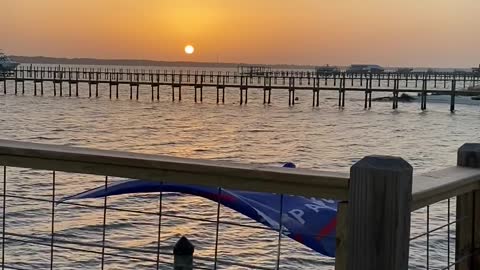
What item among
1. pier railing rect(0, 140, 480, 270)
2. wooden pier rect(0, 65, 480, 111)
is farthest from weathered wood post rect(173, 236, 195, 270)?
wooden pier rect(0, 65, 480, 111)

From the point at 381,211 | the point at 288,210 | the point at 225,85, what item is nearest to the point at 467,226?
the point at 381,211

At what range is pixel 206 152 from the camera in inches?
1125

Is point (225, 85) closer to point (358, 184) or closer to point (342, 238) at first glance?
point (342, 238)

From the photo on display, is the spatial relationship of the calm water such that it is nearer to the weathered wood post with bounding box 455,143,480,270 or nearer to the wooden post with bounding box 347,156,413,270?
the wooden post with bounding box 347,156,413,270

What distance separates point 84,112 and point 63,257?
4495 cm

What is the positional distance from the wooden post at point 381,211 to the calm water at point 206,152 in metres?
0.68

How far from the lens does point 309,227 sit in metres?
3.76

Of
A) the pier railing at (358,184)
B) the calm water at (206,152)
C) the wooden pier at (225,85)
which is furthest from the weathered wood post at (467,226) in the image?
the wooden pier at (225,85)

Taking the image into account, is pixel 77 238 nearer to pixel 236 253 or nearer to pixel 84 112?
pixel 236 253

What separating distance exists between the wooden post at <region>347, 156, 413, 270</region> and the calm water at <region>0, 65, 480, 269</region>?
0.68 metres

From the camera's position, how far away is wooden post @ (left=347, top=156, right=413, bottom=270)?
6.73 ft

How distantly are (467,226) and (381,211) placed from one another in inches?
35.8

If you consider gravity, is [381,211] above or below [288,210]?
above

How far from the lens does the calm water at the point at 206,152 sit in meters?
11.9
